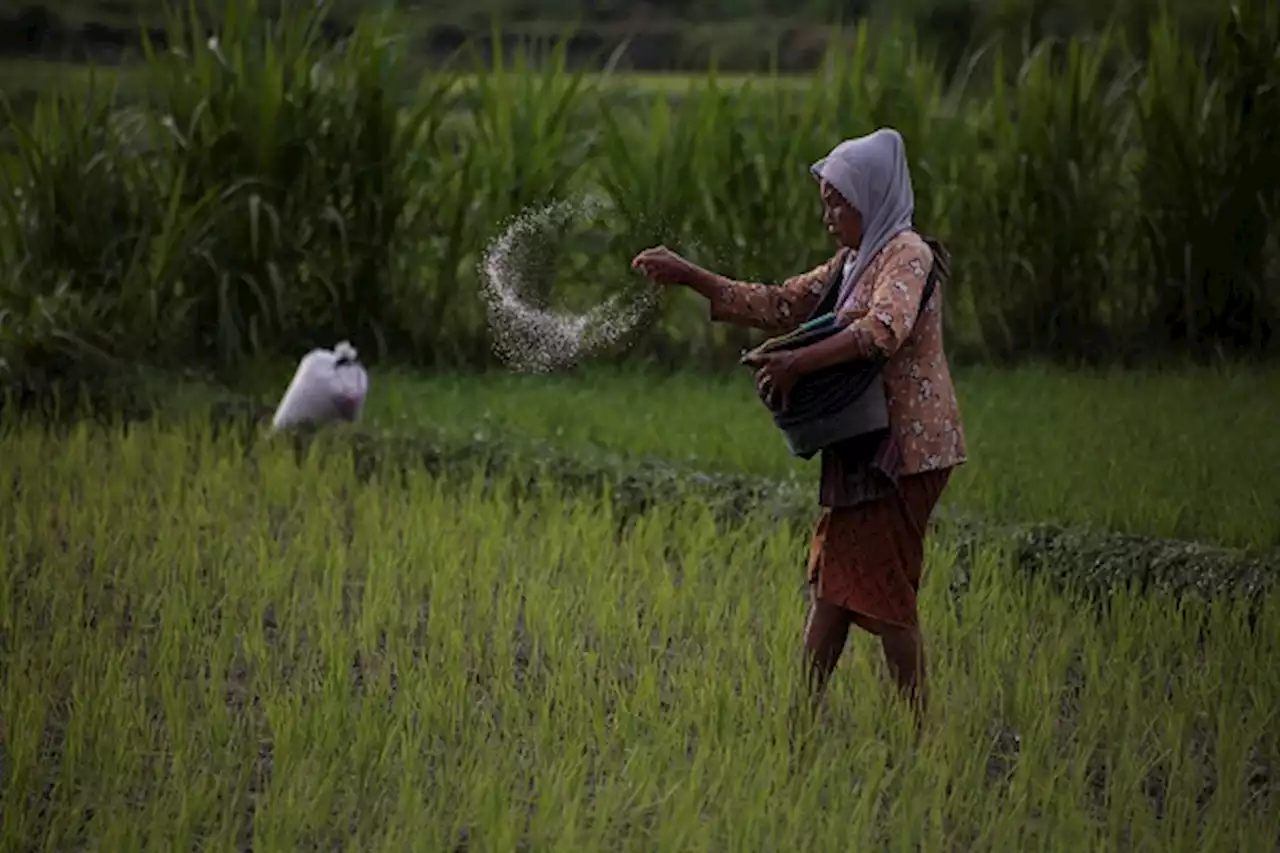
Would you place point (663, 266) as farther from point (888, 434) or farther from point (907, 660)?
point (907, 660)

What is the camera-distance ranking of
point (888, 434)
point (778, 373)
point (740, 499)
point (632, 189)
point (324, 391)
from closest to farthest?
point (778, 373), point (888, 434), point (740, 499), point (324, 391), point (632, 189)

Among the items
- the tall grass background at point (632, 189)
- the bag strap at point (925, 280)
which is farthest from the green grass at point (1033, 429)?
the bag strap at point (925, 280)

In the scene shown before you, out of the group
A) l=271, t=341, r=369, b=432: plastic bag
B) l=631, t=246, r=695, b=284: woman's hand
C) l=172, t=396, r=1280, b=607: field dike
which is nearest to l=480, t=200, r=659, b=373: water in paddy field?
l=631, t=246, r=695, b=284: woman's hand

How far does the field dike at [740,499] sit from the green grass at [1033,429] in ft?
0.59

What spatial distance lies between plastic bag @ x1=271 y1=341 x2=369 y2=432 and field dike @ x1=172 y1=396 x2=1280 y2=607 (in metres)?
0.06

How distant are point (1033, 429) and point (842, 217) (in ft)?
8.47

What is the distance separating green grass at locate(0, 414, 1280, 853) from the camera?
120 inches

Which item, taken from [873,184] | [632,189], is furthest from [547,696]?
[632,189]

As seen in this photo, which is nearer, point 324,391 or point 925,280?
point 925,280

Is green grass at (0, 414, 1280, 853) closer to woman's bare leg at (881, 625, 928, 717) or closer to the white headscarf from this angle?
woman's bare leg at (881, 625, 928, 717)

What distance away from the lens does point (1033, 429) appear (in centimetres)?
584

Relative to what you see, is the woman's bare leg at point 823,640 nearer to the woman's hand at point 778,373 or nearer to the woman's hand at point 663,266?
the woman's hand at point 778,373

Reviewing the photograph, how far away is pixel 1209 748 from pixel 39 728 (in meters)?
1.89

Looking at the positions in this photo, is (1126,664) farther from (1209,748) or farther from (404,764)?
(404,764)
